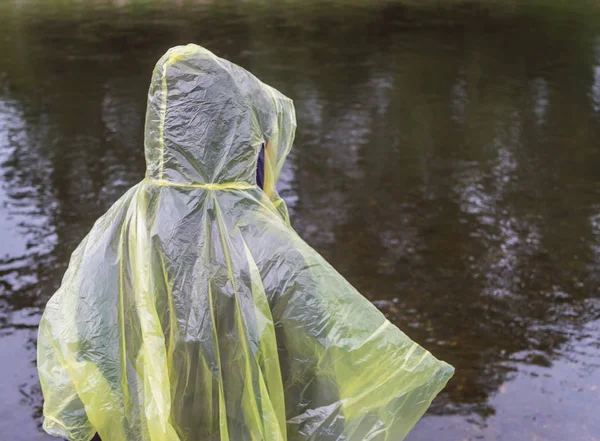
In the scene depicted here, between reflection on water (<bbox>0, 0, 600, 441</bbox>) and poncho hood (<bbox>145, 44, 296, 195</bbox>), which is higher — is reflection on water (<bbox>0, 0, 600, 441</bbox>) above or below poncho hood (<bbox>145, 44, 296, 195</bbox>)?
below

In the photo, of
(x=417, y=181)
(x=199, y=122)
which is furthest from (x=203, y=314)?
(x=417, y=181)

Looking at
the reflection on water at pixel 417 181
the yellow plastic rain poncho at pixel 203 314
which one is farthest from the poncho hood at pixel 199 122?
the reflection on water at pixel 417 181

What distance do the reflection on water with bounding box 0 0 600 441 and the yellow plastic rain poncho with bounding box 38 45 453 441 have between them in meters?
1.38

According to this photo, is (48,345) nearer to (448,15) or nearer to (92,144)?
(92,144)

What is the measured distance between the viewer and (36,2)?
16984mm

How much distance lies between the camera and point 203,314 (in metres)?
2.03

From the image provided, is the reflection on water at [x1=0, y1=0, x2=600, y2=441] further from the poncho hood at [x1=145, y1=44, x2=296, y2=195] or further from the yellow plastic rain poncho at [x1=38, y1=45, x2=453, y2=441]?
the poncho hood at [x1=145, y1=44, x2=296, y2=195]

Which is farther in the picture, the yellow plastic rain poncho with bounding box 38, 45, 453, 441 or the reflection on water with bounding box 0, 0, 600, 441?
the reflection on water with bounding box 0, 0, 600, 441

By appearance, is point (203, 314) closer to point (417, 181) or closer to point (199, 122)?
point (199, 122)

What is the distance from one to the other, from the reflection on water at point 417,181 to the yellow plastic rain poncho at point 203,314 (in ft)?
4.53

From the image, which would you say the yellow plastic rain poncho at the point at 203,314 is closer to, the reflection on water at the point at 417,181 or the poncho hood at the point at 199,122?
the poncho hood at the point at 199,122

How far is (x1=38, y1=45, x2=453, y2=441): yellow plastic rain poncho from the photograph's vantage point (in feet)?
6.63

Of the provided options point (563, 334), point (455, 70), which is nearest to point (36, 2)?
point (455, 70)

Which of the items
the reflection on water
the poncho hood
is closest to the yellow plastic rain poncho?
the poncho hood
